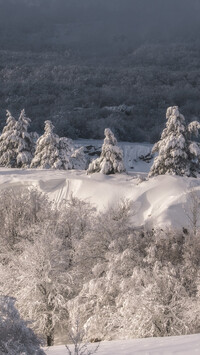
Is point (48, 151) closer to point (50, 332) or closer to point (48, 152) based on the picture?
point (48, 152)

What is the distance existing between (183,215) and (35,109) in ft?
304

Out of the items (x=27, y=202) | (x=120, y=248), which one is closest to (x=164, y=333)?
(x=120, y=248)

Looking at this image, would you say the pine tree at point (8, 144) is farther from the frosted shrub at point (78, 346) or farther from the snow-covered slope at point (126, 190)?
the frosted shrub at point (78, 346)

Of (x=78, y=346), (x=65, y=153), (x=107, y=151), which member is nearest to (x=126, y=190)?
(x=107, y=151)

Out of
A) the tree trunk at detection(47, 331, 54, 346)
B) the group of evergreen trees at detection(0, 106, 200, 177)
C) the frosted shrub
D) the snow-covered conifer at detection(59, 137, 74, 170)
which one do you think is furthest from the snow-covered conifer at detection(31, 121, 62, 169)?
the frosted shrub

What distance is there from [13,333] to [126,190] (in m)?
25.1

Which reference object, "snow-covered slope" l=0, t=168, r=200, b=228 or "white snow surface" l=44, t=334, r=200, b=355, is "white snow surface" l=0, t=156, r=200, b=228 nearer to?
"snow-covered slope" l=0, t=168, r=200, b=228

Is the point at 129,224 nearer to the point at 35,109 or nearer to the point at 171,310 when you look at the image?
the point at 171,310

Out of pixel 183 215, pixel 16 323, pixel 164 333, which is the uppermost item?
pixel 16 323

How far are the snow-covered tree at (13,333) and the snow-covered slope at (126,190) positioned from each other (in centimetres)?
2113

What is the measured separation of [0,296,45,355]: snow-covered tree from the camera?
1255cm

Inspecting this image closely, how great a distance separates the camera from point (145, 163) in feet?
228

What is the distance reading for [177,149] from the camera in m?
38.1

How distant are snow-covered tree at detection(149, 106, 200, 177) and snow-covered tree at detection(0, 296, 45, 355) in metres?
26.3
